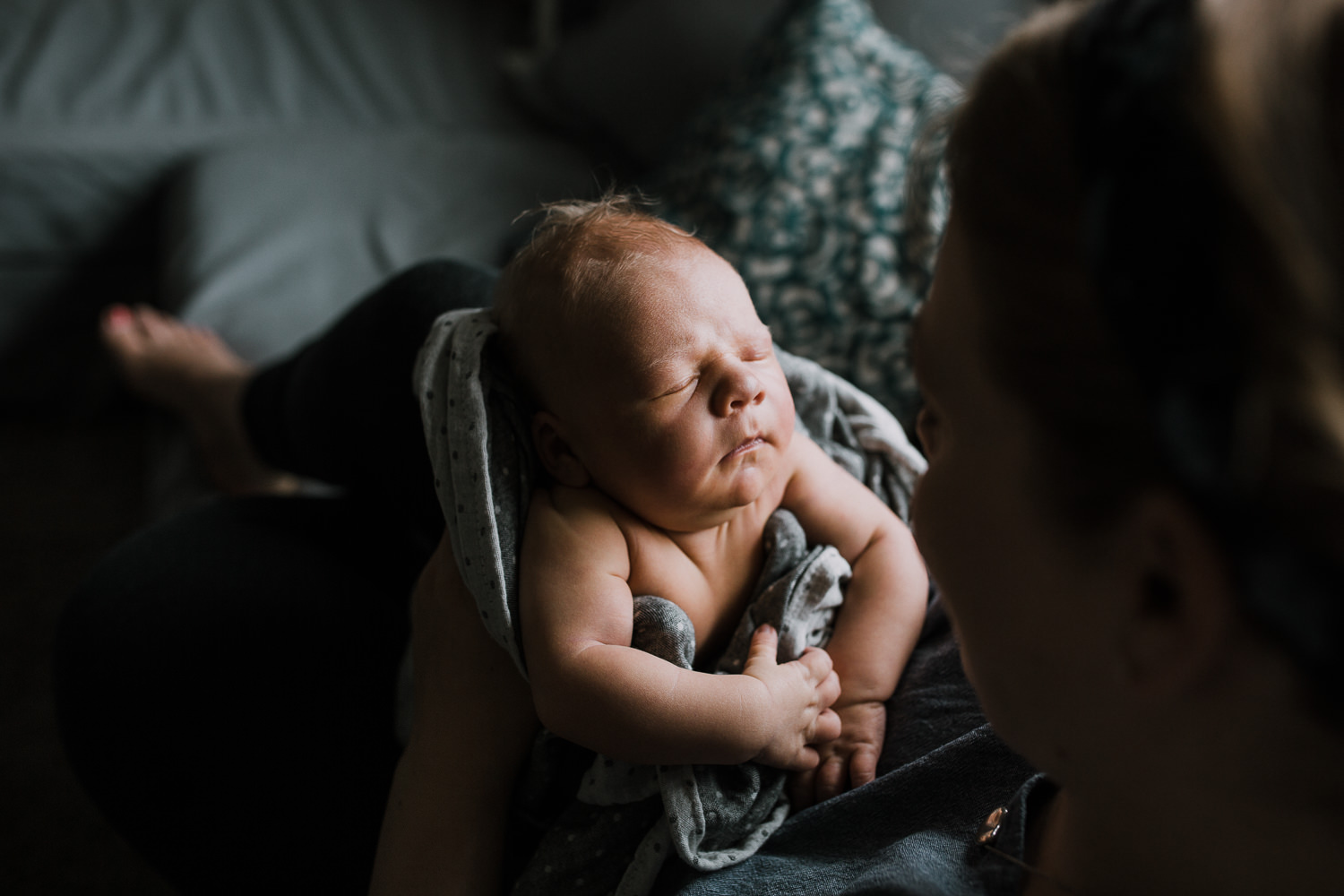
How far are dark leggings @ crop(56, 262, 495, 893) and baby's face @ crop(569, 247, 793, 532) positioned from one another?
31 centimetres

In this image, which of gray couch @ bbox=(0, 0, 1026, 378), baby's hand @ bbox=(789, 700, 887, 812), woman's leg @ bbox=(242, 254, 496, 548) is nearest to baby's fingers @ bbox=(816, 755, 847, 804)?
baby's hand @ bbox=(789, 700, 887, 812)

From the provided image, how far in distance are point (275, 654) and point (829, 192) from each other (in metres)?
0.97

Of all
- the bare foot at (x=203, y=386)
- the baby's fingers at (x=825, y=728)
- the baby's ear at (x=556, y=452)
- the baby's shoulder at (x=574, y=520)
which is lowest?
the bare foot at (x=203, y=386)

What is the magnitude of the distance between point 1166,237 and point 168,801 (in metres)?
0.97

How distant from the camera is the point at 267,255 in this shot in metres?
1.71

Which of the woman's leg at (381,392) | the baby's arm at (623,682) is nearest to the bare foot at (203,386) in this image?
the woman's leg at (381,392)

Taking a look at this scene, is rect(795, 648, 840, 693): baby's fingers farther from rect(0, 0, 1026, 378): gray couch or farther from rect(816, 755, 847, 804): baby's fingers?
rect(0, 0, 1026, 378): gray couch

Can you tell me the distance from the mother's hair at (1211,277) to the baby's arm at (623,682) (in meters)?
0.34

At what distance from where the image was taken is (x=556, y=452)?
79 centimetres

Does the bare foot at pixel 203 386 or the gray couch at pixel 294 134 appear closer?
the bare foot at pixel 203 386

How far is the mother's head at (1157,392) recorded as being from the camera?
324 millimetres

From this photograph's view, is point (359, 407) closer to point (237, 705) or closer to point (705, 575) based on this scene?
point (237, 705)

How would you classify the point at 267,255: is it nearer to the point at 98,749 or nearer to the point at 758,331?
the point at 98,749

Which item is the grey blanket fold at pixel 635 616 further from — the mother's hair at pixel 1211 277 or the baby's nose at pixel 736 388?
the mother's hair at pixel 1211 277
